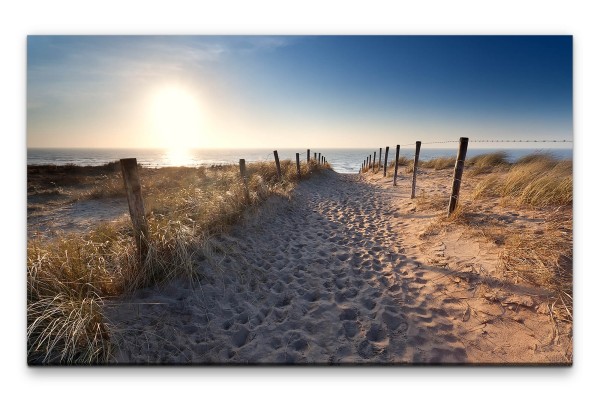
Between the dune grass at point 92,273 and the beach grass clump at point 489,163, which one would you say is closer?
the dune grass at point 92,273

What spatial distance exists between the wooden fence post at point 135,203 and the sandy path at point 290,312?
468 millimetres

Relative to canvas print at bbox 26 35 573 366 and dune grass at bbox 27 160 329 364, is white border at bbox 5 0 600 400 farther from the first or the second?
dune grass at bbox 27 160 329 364

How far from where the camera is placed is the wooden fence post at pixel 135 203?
2566mm

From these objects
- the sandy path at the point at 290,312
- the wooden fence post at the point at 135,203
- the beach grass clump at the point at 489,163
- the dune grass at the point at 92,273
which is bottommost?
the sandy path at the point at 290,312

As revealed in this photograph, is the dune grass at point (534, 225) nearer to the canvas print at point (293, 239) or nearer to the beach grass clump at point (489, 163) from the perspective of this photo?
the canvas print at point (293, 239)

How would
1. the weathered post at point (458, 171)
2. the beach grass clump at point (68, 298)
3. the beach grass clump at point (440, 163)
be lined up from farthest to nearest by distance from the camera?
the beach grass clump at point (440, 163), the weathered post at point (458, 171), the beach grass clump at point (68, 298)

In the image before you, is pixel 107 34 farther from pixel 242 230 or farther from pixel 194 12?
pixel 242 230

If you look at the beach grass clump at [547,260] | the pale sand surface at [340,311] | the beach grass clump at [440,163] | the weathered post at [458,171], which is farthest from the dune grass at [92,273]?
the beach grass clump at [440,163]

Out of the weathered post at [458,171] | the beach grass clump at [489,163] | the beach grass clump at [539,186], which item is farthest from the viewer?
the beach grass clump at [489,163]

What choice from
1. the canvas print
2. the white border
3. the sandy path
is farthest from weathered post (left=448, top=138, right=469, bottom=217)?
the white border

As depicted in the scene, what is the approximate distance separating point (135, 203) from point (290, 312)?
74.2 inches

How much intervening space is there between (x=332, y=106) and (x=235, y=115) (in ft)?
4.81

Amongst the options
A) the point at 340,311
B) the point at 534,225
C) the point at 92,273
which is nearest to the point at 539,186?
the point at 534,225

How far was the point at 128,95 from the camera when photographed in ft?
9.79
